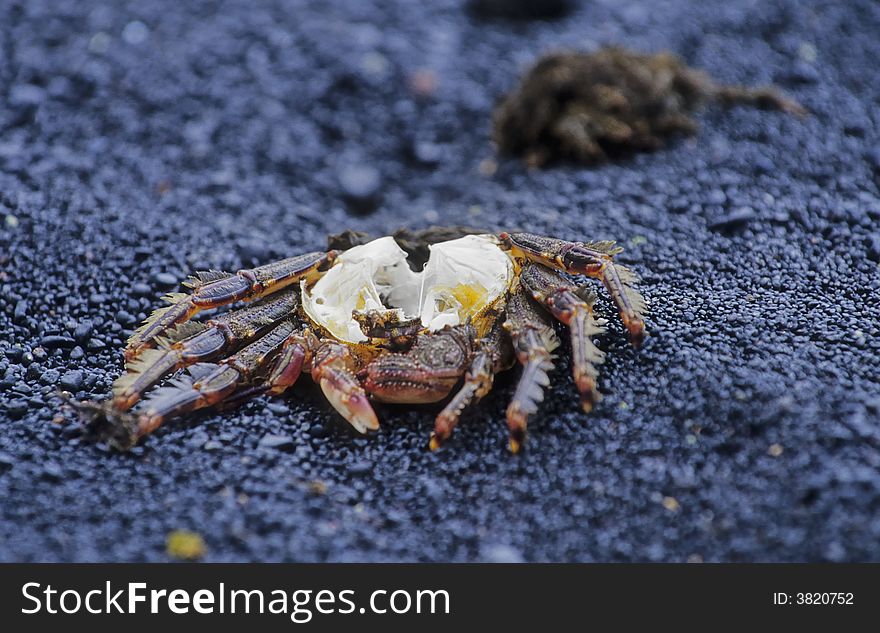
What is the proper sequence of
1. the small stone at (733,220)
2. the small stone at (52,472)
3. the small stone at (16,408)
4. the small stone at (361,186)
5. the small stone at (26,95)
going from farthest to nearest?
the small stone at (26,95) → the small stone at (361,186) → the small stone at (733,220) → the small stone at (16,408) → the small stone at (52,472)

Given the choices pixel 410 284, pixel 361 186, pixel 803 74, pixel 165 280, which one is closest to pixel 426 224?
pixel 361 186

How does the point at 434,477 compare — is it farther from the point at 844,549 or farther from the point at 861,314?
the point at 861,314

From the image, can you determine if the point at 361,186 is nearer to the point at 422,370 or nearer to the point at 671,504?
the point at 422,370

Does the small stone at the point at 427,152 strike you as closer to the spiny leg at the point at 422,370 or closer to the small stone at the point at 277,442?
the spiny leg at the point at 422,370

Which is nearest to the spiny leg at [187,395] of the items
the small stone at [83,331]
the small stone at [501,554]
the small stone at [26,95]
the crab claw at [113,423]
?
the crab claw at [113,423]

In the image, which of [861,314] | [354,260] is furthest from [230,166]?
[861,314]

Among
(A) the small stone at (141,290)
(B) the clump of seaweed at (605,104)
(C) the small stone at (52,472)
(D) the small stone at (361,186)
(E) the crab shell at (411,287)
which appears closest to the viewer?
(C) the small stone at (52,472)

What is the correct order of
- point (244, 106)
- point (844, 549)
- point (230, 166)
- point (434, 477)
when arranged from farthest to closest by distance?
point (244, 106) < point (230, 166) < point (434, 477) < point (844, 549)

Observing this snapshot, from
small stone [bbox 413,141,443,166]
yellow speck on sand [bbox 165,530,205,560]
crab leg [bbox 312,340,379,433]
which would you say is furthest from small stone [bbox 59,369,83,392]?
small stone [bbox 413,141,443,166]
